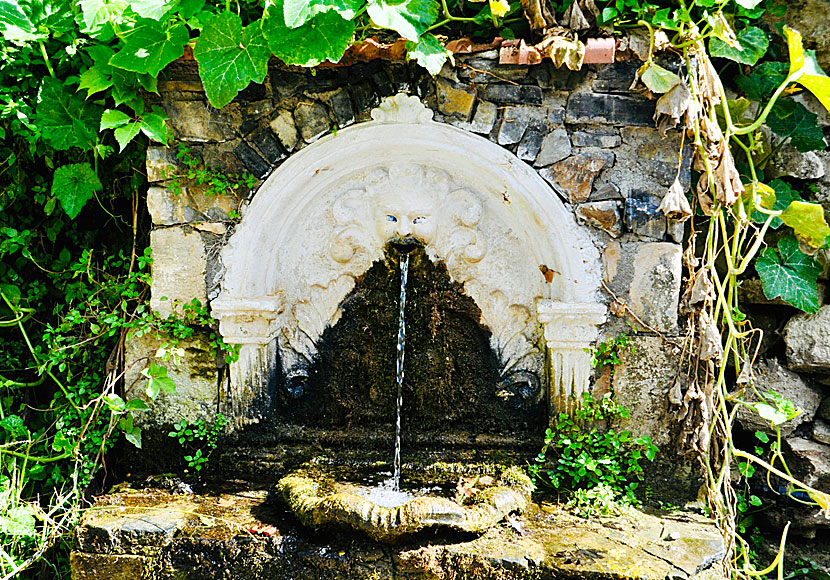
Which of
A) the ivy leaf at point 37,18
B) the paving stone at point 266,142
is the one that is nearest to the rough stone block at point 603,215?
the paving stone at point 266,142

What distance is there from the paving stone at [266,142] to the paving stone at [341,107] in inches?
11.1

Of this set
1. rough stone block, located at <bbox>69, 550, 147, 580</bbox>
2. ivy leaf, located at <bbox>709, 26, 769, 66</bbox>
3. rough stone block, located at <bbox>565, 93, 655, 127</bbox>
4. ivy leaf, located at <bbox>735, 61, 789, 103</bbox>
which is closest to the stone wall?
rough stone block, located at <bbox>565, 93, 655, 127</bbox>

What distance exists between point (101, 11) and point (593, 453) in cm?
264

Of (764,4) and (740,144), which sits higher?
(764,4)

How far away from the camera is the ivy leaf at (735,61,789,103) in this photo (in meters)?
3.31

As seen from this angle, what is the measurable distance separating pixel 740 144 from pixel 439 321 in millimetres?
1582

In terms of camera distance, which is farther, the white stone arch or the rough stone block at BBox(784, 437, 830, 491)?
the rough stone block at BBox(784, 437, 830, 491)

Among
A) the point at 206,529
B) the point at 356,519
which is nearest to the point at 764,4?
the point at 356,519

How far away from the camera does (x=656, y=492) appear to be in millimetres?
3066

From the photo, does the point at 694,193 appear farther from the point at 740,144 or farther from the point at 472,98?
the point at 472,98

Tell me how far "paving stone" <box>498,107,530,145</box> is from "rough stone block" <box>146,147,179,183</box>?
4.65ft

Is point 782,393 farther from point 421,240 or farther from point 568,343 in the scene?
point 421,240

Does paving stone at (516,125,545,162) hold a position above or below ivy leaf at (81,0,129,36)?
below

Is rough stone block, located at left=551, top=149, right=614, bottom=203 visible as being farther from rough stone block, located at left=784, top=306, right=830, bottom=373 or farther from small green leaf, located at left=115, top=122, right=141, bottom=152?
small green leaf, located at left=115, top=122, right=141, bottom=152
